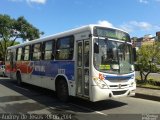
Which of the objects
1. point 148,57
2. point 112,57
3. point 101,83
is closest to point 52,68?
point 112,57

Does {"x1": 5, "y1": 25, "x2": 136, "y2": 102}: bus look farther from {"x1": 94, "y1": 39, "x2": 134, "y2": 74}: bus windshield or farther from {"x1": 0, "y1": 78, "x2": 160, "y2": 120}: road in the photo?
{"x1": 0, "y1": 78, "x2": 160, "y2": 120}: road

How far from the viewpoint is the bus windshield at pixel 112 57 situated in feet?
33.7

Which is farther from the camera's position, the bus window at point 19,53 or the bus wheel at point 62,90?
the bus window at point 19,53

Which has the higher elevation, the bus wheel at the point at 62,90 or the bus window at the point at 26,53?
the bus window at the point at 26,53

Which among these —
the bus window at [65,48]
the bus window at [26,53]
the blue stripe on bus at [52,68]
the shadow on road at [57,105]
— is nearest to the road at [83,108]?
the shadow on road at [57,105]

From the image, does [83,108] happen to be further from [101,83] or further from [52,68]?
[52,68]

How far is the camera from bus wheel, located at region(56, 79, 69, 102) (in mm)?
12049

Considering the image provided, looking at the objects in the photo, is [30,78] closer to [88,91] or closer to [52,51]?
[52,51]

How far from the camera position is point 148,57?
57.6 ft

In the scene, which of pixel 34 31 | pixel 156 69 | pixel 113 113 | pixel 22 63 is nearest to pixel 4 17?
Answer: pixel 34 31

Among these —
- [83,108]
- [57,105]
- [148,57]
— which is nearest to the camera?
[83,108]

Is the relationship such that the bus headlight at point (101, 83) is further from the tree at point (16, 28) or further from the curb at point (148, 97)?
the tree at point (16, 28)

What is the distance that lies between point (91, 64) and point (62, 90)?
2.68m

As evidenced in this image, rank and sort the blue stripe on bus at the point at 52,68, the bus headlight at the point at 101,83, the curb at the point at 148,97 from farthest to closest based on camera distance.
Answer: the curb at the point at 148,97 < the blue stripe on bus at the point at 52,68 < the bus headlight at the point at 101,83
